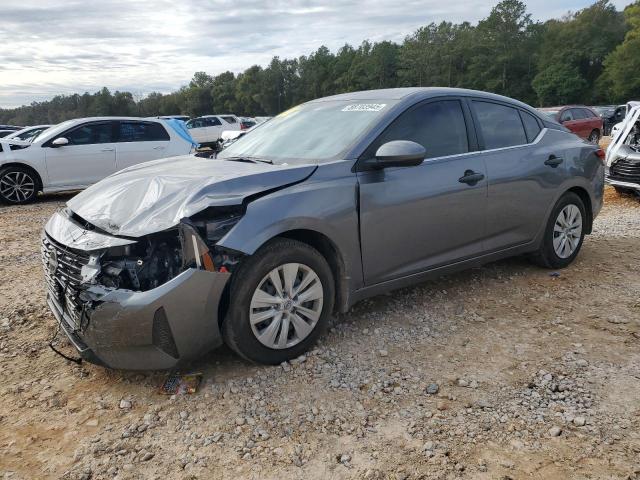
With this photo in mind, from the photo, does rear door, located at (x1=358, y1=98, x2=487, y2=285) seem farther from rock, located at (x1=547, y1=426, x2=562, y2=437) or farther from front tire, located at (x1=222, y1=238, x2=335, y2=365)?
rock, located at (x1=547, y1=426, x2=562, y2=437)

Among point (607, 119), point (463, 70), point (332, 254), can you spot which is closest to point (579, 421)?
point (332, 254)

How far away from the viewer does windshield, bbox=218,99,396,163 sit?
362 centimetres

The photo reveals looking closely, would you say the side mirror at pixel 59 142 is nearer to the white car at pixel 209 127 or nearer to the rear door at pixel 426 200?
the rear door at pixel 426 200

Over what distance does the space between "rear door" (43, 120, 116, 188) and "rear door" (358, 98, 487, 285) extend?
7.52 m

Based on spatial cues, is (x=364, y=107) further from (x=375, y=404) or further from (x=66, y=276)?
(x=66, y=276)

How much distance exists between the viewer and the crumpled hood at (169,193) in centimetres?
290

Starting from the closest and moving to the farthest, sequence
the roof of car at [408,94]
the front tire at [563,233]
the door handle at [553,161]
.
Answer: the roof of car at [408,94] → the door handle at [553,161] → the front tire at [563,233]

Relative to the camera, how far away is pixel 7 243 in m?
6.49

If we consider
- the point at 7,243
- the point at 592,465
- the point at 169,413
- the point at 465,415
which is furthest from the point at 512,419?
the point at 7,243

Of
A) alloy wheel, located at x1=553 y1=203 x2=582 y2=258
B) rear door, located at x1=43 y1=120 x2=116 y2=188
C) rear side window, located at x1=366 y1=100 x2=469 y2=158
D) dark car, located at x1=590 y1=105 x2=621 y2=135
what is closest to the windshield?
rear side window, located at x1=366 y1=100 x2=469 y2=158

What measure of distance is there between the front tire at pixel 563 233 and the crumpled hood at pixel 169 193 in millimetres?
2687

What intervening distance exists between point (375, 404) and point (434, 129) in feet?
7.00

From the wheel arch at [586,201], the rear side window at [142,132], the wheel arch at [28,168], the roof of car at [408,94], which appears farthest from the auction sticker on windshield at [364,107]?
the wheel arch at [28,168]

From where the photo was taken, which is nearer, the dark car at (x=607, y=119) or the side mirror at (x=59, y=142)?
the side mirror at (x=59, y=142)
